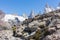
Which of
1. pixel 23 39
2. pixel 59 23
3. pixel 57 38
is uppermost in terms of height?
pixel 23 39

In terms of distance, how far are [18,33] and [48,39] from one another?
18417mm

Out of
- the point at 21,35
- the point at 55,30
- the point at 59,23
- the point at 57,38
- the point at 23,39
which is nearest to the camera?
the point at 57,38

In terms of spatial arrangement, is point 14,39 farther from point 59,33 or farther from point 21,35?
point 59,33

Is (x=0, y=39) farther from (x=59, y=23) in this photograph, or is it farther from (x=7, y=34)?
(x=59, y=23)

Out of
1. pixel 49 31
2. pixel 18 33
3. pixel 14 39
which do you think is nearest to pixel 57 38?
pixel 49 31

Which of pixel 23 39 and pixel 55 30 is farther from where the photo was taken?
pixel 23 39

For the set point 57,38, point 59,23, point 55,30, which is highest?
point 59,23

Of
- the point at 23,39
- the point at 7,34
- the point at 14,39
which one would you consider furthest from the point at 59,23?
the point at 7,34

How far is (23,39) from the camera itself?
29.5m

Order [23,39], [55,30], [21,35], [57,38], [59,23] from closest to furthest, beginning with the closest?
[57,38] → [55,30] → [59,23] → [23,39] → [21,35]

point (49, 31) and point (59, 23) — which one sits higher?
point (59, 23)

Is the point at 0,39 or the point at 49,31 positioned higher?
the point at 0,39

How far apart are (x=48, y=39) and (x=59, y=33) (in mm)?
1259

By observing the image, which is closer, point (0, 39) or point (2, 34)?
point (0, 39)
